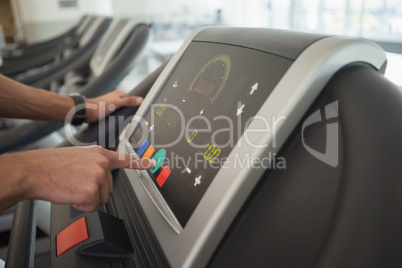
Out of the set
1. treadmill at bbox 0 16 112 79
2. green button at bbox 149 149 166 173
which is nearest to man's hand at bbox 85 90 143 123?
green button at bbox 149 149 166 173

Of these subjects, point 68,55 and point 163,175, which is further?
point 68,55

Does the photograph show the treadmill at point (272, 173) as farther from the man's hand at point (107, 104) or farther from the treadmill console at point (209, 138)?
the man's hand at point (107, 104)

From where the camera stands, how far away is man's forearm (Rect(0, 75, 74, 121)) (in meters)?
0.86

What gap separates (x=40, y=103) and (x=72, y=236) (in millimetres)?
505

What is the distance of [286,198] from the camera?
39 cm

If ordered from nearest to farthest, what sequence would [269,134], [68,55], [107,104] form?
[269,134] → [107,104] → [68,55]

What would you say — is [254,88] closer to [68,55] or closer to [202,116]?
[202,116]

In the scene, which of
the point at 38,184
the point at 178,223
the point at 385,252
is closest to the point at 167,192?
the point at 178,223

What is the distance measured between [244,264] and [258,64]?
0.83 feet

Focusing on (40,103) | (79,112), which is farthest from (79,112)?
(40,103)

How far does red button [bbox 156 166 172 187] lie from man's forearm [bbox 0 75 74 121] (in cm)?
45

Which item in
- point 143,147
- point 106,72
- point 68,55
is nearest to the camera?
point 143,147

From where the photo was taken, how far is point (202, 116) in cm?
50

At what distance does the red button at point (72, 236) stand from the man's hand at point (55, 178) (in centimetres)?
6
